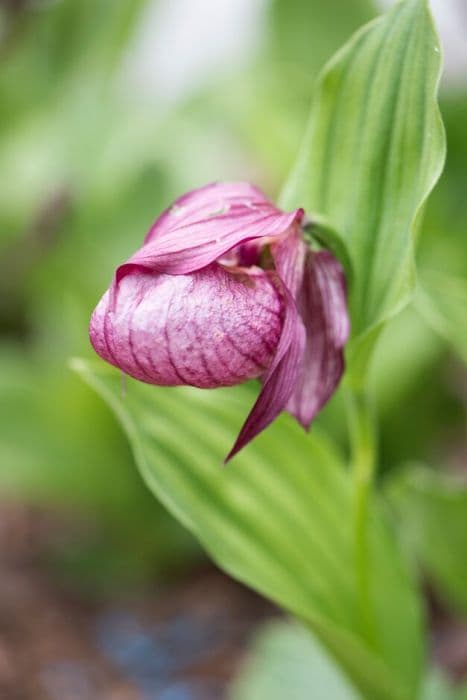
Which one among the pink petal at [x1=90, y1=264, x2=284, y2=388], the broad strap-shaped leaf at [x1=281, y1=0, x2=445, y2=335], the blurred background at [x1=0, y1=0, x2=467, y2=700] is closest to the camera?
the pink petal at [x1=90, y1=264, x2=284, y2=388]

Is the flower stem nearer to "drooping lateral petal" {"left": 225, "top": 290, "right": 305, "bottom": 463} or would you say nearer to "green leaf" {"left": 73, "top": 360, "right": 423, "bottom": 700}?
"green leaf" {"left": 73, "top": 360, "right": 423, "bottom": 700}

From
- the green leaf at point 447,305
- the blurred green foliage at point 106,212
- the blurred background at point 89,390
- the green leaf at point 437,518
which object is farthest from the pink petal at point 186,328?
the blurred green foliage at point 106,212

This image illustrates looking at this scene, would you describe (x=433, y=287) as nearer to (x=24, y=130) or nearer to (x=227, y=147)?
(x=24, y=130)

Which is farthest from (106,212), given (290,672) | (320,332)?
(320,332)

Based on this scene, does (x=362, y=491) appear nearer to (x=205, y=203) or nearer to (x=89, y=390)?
(x=205, y=203)

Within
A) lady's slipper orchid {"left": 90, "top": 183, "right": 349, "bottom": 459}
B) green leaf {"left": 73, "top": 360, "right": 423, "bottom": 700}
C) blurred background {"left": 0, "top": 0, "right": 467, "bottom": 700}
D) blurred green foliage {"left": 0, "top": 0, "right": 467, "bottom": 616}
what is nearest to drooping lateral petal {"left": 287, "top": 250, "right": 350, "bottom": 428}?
lady's slipper orchid {"left": 90, "top": 183, "right": 349, "bottom": 459}

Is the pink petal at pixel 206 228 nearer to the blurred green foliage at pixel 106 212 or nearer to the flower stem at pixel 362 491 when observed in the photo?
the flower stem at pixel 362 491
